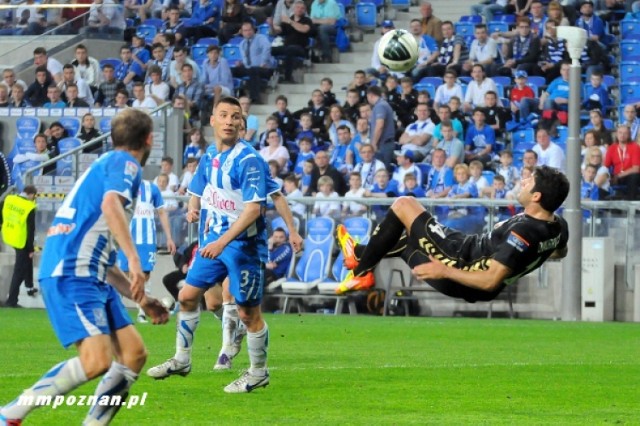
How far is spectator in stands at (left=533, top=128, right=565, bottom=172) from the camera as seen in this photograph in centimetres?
2203

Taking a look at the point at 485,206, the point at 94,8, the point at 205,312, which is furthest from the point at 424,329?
the point at 94,8

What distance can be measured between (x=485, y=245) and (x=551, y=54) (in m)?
14.4

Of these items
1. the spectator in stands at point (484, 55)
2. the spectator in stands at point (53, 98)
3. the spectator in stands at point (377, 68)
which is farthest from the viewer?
the spectator in stands at point (53, 98)

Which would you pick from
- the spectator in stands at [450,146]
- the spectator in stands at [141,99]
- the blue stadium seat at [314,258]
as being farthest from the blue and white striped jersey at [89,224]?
the spectator in stands at [141,99]

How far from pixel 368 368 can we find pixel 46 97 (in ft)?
53.4

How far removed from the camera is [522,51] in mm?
24953

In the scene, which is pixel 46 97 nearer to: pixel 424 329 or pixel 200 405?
pixel 424 329

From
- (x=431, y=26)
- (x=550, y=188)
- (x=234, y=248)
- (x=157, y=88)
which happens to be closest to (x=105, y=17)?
(x=157, y=88)

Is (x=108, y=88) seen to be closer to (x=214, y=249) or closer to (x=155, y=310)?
(x=214, y=249)

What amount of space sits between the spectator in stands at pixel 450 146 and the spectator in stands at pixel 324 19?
18.4 feet

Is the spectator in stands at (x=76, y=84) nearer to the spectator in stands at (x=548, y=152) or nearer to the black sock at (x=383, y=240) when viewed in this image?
the spectator in stands at (x=548, y=152)

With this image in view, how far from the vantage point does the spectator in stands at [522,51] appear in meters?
24.7

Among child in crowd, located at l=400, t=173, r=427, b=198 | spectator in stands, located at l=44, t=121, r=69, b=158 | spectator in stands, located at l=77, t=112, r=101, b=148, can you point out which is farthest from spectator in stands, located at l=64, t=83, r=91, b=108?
child in crowd, located at l=400, t=173, r=427, b=198

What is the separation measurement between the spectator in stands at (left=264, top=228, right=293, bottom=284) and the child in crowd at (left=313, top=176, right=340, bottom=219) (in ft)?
2.19
